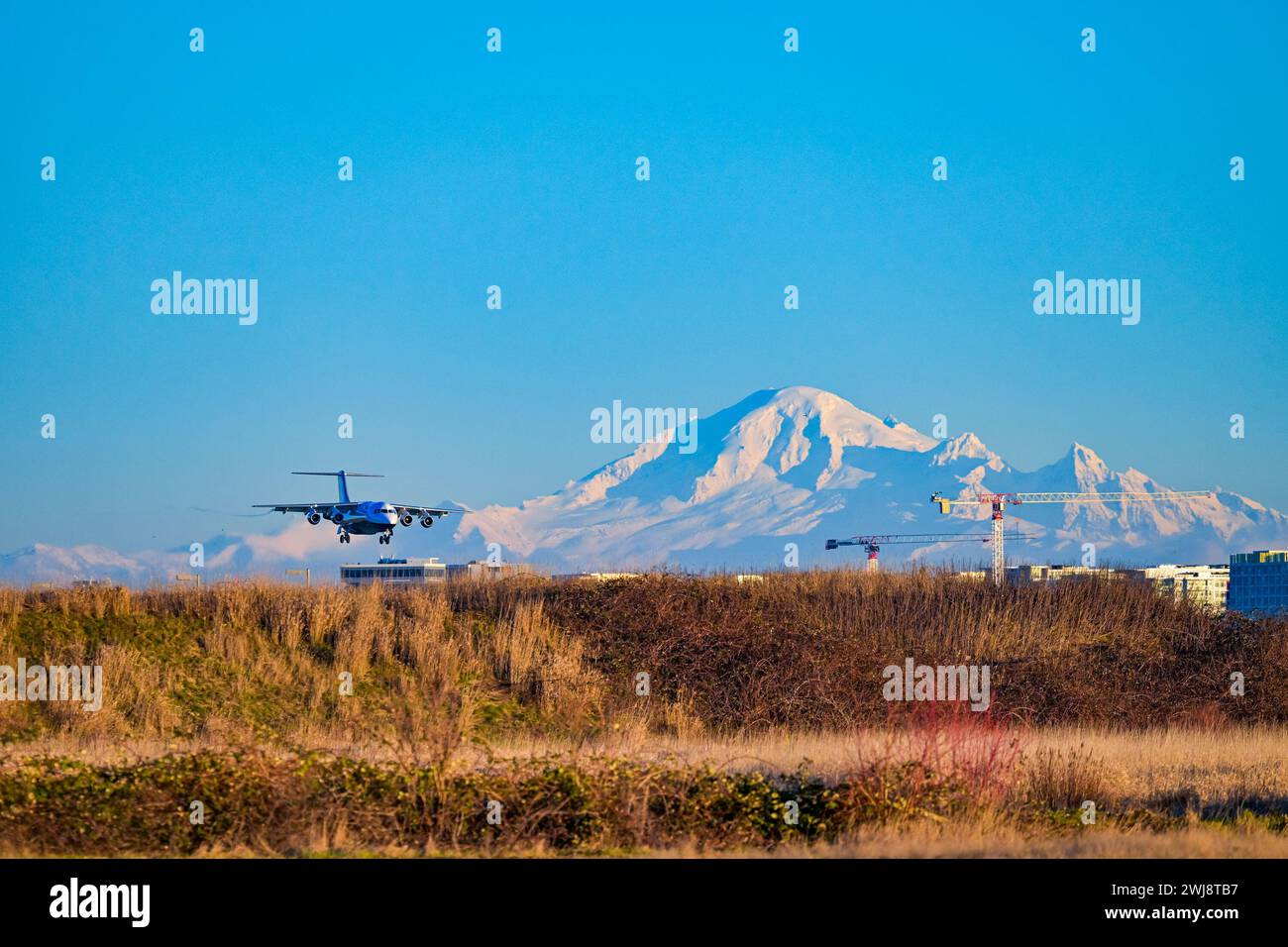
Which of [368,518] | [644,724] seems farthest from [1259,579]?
[644,724]

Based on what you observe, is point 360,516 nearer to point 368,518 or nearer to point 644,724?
point 368,518

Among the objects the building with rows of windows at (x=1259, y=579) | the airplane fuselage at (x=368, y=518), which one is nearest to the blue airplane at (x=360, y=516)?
the airplane fuselage at (x=368, y=518)

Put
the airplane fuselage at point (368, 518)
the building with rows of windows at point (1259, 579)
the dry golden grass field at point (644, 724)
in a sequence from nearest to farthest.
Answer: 1. the dry golden grass field at point (644, 724)
2. the airplane fuselage at point (368, 518)
3. the building with rows of windows at point (1259, 579)

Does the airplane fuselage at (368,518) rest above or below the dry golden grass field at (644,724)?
above

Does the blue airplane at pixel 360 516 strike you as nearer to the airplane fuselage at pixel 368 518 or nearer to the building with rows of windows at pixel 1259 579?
the airplane fuselage at pixel 368 518

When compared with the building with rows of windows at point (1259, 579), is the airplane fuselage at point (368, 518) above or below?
above

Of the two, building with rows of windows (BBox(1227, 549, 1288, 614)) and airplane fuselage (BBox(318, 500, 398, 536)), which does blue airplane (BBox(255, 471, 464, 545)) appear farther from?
building with rows of windows (BBox(1227, 549, 1288, 614))

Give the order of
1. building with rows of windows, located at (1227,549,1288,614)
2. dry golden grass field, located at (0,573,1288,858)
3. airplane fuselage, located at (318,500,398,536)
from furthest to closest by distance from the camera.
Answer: building with rows of windows, located at (1227,549,1288,614) < airplane fuselage, located at (318,500,398,536) < dry golden grass field, located at (0,573,1288,858)

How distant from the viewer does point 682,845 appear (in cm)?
1448

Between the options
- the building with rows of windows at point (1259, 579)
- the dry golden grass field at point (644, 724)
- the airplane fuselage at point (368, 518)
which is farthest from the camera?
the building with rows of windows at point (1259, 579)

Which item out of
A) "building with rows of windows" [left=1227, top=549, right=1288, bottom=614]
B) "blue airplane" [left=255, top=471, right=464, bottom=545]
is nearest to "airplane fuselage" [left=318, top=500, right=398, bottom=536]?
"blue airplane" [left=255, top=471, right=464, bottom=545]

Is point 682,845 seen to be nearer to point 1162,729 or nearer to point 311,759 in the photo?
point 311,759

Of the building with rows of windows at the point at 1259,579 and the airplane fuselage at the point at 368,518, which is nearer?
the airplane fuselage at the point at 368,518
